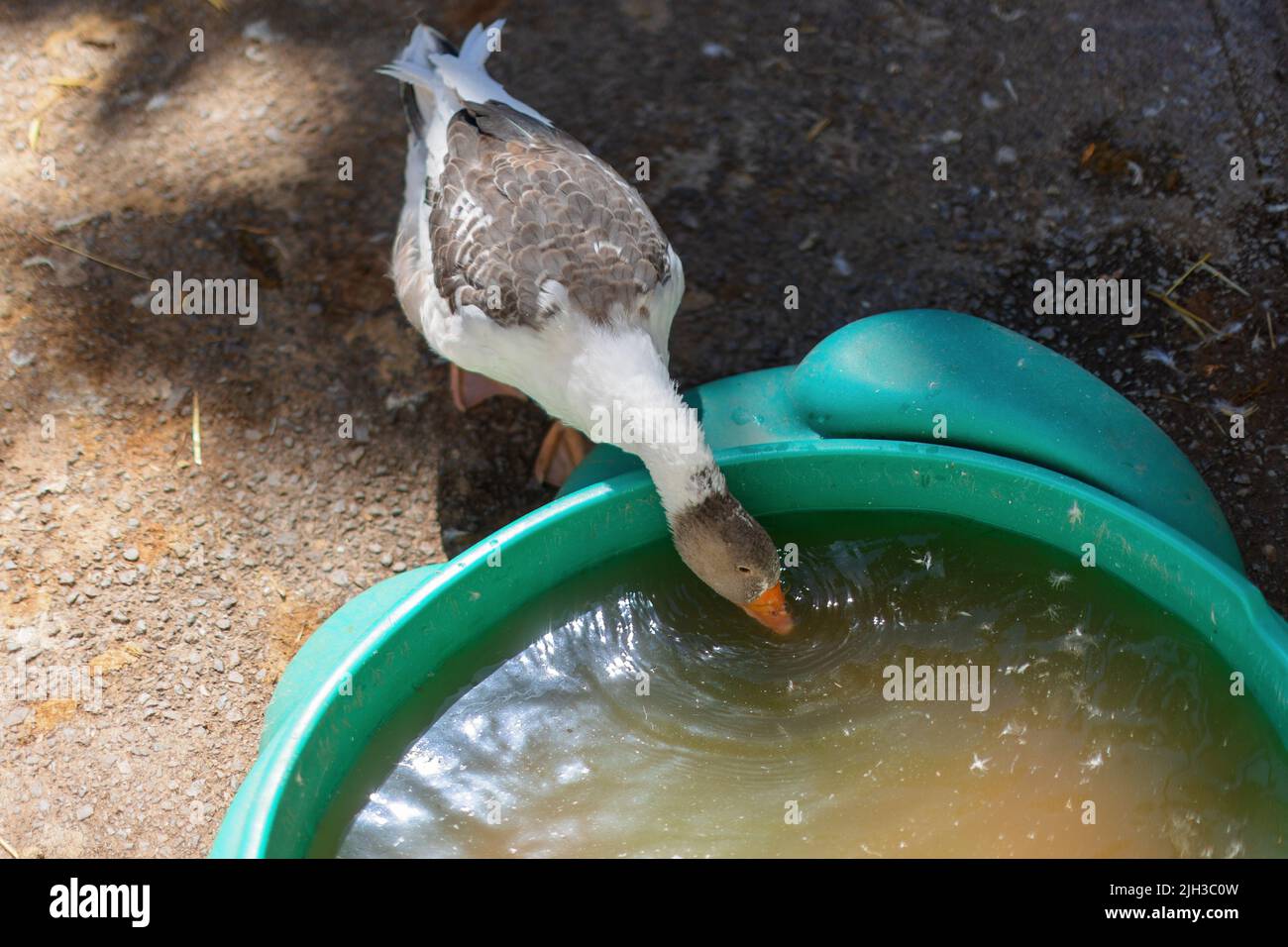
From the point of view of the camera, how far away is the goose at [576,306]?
9.50 feet

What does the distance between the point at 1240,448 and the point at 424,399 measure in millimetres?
2409

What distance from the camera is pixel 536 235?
3.04 metres

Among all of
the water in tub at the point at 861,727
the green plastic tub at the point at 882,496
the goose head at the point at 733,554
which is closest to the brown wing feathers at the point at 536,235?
the green plastic tub at the point at 882,496

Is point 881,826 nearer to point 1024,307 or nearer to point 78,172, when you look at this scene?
point 1024,307

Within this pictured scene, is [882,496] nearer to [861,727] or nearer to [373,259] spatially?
[861,727]

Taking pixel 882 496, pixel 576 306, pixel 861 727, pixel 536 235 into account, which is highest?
pixel 536 235

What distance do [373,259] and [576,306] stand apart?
1.36 m

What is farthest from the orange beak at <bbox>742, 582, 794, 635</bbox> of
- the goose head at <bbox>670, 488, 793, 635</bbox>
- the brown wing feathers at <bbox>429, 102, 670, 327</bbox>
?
the brown wing feathers at <bbox>429, 102, 670, 327</bbox>

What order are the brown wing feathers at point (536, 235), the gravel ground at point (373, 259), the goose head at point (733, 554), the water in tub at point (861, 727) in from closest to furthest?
the water in tub at point (861, 727) → the goose head at point (733, 554) → the brown wing feathers at point (536, 235) → the gravel ground at point (373, 259)

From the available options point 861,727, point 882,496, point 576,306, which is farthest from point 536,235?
point 861,727

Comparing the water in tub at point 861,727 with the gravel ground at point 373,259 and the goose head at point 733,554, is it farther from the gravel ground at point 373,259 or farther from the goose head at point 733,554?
the gravel ground at point 373,259

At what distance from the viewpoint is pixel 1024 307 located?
3947 mm

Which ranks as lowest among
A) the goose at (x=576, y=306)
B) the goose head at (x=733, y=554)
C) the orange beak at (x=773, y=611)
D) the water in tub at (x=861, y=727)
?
the water in tub at (x=861, y=727)
